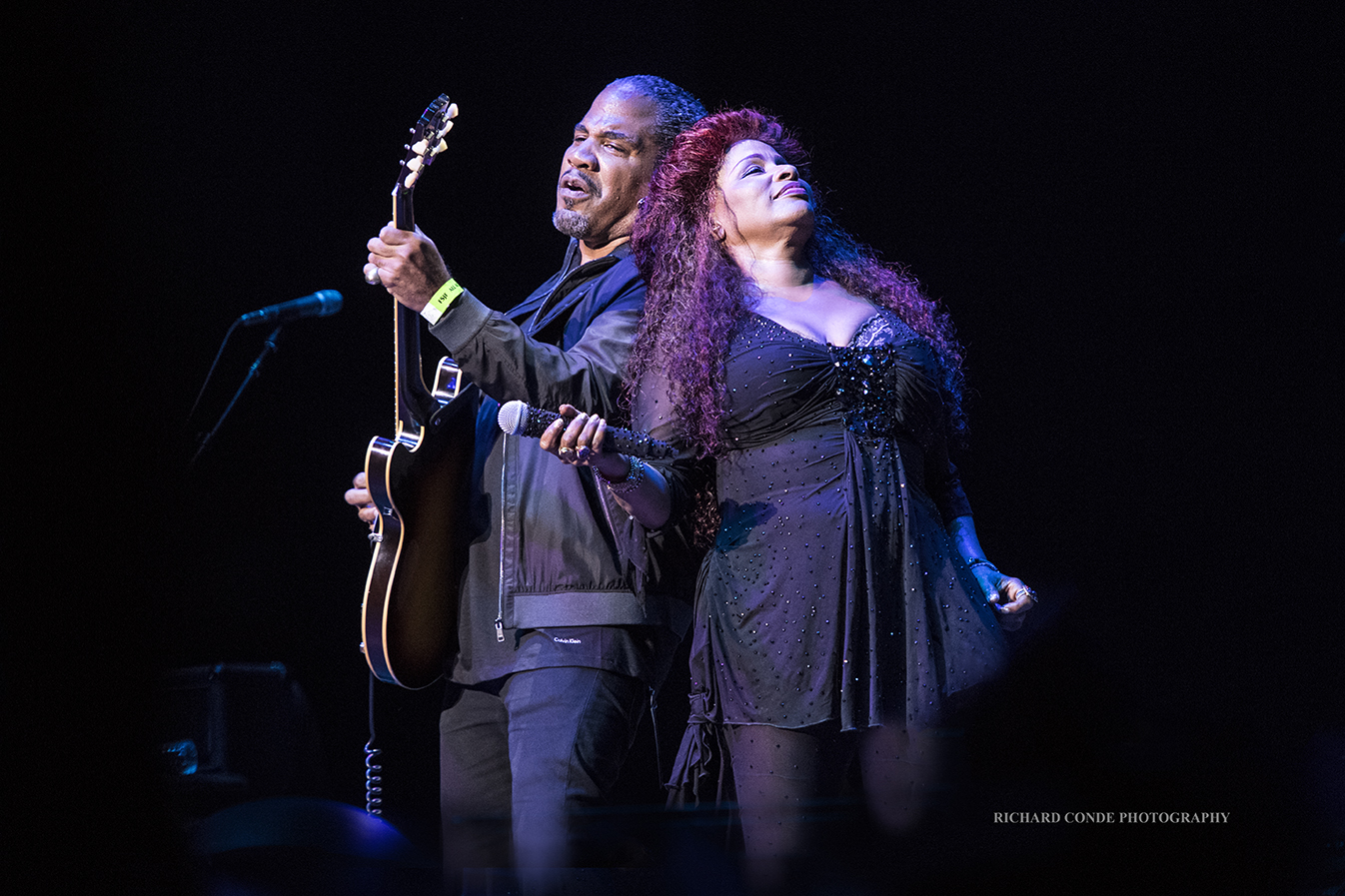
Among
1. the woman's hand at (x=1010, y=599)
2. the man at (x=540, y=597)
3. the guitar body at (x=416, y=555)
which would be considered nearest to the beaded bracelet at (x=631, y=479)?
the man at (x=540, y=597)

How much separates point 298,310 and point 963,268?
6.24ft

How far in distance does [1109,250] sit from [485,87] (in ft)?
6.24

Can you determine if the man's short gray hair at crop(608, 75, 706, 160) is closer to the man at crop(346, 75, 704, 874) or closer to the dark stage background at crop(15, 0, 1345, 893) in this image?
the man at crop(346, 75, 704, 874)

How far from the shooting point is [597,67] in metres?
3.68

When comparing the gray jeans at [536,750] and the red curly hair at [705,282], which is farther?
the red curly hair at [705,282]

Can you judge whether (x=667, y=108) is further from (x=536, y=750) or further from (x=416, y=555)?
(x=536, y=750)

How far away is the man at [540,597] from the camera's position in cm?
212

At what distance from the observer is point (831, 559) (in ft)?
6.56

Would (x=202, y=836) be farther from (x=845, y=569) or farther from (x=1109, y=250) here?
(x=1109, y=250)

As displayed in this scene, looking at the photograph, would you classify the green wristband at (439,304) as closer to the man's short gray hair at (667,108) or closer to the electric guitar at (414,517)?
the electric guitar at (414,517)

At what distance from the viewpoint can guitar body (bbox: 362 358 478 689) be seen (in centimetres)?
227

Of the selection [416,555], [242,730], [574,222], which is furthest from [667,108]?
[242,730]

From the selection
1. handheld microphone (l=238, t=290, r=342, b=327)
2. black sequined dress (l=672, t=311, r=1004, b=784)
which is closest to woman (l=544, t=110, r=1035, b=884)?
black sequined dress (l=672, t=311, r=1004, b=784)

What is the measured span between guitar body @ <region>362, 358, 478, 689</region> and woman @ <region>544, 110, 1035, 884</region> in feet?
1.31
